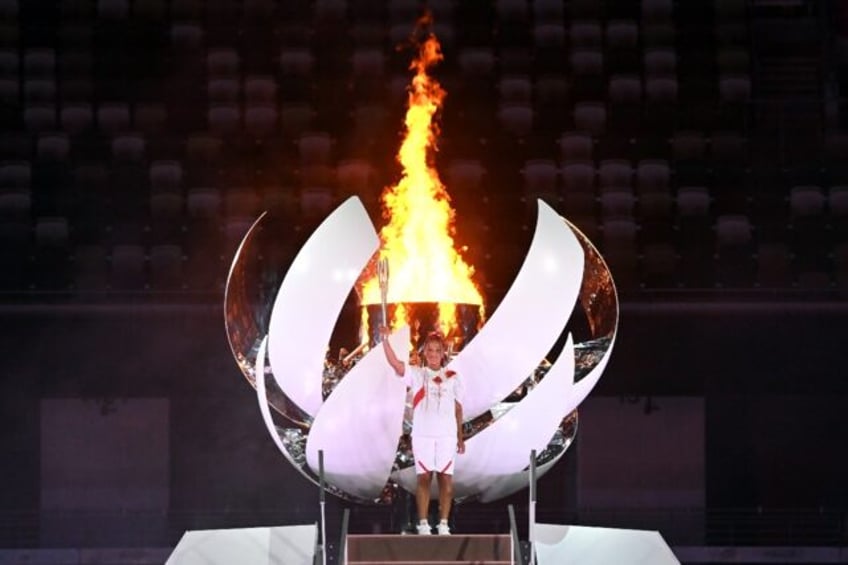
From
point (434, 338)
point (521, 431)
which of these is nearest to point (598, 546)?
point (521, 431)

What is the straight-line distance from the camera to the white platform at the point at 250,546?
9977 mm

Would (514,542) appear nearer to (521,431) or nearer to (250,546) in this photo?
(521,431)

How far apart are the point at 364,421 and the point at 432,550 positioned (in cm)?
81

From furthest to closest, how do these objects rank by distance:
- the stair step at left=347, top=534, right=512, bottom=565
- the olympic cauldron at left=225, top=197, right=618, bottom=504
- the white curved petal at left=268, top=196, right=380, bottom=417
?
the white curved petal at left=268, top=196, right=380, bottom=417 < the olympic cauldron at left=225, top=197, right=618, bottom=504 < the stair step at left=347, top=534, right=512, bottom=565

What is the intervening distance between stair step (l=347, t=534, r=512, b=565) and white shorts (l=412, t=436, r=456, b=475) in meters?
0.47

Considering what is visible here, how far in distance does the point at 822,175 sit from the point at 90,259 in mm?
6779

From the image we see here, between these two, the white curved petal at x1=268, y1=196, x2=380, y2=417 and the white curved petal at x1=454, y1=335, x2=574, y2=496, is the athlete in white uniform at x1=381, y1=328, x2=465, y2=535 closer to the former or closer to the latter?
the white curved petal at x1=454, y1=335, x2=574, y2=496

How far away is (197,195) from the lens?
16.0 meters

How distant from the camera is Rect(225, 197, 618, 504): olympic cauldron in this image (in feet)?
32.3

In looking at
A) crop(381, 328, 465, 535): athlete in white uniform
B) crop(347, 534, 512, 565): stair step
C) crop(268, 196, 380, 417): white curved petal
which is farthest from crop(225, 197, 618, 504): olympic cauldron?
crop(347, 534, 512, 565): stair step

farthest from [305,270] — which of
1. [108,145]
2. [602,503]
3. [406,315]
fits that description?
A: [108,145]

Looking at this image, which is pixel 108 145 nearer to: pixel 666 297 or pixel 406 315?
pixel 666 297

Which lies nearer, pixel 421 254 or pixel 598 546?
pixel 598 546

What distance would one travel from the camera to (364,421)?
32.1 feet
